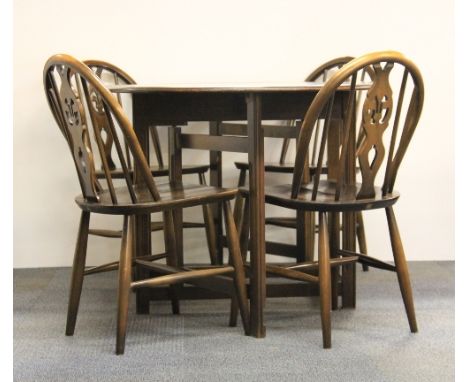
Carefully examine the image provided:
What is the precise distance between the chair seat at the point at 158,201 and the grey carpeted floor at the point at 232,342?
1.48ft

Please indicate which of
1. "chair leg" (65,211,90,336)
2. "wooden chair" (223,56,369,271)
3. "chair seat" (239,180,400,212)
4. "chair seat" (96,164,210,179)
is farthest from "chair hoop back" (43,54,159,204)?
"wooden chair" (223,56,369,271)

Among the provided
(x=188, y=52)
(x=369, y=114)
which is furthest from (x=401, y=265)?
(x=188, y=52)

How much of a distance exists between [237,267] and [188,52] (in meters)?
1.42

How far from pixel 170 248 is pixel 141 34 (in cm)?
120

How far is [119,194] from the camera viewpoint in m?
2.66

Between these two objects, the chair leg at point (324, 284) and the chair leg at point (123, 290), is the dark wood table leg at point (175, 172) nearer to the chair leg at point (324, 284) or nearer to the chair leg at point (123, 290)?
the chair leg at point (123, 290)

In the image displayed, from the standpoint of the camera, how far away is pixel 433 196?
387 centimetres

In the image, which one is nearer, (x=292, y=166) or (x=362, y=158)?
(x=362, y=158)

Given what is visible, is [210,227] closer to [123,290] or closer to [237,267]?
[237,267]

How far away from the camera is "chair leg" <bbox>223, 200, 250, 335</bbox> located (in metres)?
2.62

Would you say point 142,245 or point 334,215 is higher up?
point 334,215

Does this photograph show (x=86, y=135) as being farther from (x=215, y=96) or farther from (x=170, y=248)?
(x=170, y=248)

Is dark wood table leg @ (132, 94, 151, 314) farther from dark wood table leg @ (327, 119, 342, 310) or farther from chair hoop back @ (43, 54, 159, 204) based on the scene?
dark wood table leg @ (327, 119, 342, 310)

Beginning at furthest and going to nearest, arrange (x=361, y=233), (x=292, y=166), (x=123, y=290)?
(x=361, y=233), (x=292, y=166), (x=123, y=290)
